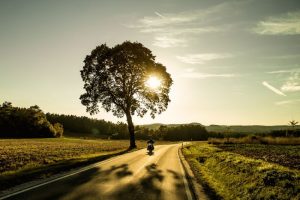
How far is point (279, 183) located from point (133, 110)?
37394mm

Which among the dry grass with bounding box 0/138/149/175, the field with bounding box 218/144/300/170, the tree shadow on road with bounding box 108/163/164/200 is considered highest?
the field with bounding box 218/144/300/170

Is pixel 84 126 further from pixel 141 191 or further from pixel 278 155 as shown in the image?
pixel 141 191

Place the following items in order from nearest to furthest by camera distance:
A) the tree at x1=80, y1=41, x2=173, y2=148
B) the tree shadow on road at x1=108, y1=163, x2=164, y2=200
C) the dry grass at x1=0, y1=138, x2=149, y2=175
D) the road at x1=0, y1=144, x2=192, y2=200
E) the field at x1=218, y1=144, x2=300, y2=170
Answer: the road at x1=0, y1=144, x2=192, y2=200, the tree shadow on road at x1=108, y1=163, x2=164, y2=200, the field at x1=218, y1=144, x2=300, y2=170, the dry grass at x1=0, y1=138, x2=149, y2=175, the tree at x1=80, y1=41, x2=173, y2=148

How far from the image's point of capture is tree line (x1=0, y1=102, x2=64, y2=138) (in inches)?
4003

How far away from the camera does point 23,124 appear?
4102 inches

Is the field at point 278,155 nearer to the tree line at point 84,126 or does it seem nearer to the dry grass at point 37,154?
the dry grass at point 37,154

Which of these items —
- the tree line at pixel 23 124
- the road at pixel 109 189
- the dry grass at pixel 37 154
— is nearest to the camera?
the road at pixel 109 189

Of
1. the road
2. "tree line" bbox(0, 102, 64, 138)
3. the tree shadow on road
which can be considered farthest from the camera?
"tree line" bbox(0, 102, 64, 138)

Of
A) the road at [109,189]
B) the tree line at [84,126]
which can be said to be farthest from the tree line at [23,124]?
the road at [109,189]

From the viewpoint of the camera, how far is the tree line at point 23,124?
334 feet

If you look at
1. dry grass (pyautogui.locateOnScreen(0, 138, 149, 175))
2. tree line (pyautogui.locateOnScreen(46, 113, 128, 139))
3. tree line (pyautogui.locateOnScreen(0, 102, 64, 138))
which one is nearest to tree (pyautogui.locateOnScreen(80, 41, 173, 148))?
dry grass (pyautogui.locateOnScreen(0, 138, 149, 175))

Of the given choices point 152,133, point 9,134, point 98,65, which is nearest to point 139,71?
point 98,65

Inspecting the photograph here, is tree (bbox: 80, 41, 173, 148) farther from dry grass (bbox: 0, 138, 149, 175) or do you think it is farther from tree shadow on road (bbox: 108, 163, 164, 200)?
tree shadow on road (bbox: 108, 163, 164, 200)

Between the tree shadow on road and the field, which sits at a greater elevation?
the field
